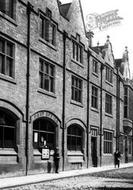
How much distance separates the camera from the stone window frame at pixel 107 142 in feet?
120

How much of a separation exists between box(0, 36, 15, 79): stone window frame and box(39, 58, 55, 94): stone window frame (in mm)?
3188

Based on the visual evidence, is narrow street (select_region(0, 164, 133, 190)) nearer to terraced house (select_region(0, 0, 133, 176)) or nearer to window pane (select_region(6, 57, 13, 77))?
terraced house (select_region(0, 0, 133, 176))

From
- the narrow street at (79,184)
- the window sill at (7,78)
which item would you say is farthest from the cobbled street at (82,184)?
the window sill at (7,78)

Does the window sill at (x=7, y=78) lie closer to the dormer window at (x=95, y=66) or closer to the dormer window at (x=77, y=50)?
the dormer window at (x=77, y=50)

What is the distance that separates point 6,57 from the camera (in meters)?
20.1

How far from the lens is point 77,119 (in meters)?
29.3

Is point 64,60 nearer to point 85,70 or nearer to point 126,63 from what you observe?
point 85,70

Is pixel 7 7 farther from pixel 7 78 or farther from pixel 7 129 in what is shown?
pixel 7 129

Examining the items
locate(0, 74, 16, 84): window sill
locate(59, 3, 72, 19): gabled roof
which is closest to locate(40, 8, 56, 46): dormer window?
locate(59, 3, 72, 19): gabled roof

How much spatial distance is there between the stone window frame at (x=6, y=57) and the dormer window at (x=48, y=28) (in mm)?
3895

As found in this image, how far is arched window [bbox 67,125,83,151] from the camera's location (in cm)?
2820

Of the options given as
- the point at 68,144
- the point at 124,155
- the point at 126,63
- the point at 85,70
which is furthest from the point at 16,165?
the point at 126,63

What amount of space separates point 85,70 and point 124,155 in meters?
15.3

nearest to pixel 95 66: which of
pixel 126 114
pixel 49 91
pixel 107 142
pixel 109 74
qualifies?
pixel 109 74
